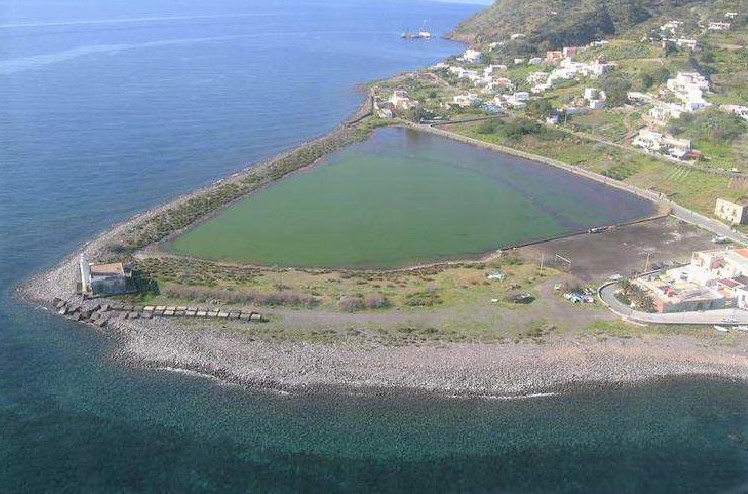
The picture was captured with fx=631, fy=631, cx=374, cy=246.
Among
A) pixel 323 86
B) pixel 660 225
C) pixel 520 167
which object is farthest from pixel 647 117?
pixel 323 86

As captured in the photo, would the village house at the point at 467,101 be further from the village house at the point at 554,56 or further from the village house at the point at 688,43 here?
the village house at the point at 688,43

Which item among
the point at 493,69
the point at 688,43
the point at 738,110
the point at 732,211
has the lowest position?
the point at 732,211

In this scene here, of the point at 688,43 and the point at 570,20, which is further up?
the point at 570,20

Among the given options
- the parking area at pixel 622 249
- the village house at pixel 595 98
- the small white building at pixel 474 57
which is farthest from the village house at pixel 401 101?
the parking area at pixel 622 249

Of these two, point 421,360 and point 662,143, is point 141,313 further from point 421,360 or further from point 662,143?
point 662,143

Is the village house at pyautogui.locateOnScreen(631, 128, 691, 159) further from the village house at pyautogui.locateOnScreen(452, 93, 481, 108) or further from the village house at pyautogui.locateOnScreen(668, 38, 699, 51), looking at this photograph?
the village house at pyautogui.locateOnScreen(668, 38, 699, 51)

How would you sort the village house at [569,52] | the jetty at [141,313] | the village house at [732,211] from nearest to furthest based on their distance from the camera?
the jetty at [141,313] → the village house at [732,211] → the village house at [569,52]

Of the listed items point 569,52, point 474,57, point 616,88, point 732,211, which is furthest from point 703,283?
point 474,57
